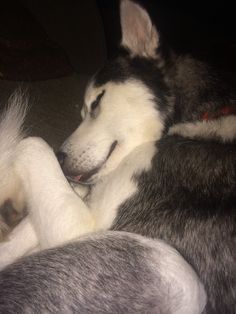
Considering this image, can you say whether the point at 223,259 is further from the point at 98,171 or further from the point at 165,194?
the point at 98,171

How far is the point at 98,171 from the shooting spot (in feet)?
7.74

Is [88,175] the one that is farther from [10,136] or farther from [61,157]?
[10,136]

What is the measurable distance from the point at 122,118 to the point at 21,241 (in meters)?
0.95

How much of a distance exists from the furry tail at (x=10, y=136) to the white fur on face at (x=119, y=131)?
0.34 meters

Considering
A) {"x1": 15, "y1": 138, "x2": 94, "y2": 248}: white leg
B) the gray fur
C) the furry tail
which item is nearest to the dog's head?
{"x1": 15, "y1": 138, "x2": 94, "y2": 248}: white leg

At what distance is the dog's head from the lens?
7.73 ft

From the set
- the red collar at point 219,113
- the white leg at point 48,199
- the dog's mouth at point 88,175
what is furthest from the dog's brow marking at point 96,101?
the red collar at point 219,113

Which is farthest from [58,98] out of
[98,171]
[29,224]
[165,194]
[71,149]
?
[165,194]

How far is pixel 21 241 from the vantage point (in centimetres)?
225

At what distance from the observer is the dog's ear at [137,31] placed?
2311 millimetres

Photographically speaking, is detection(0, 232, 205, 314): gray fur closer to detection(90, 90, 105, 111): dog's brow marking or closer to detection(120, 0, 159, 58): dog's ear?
detection(90, 90, 105, 111): dog's brow marking

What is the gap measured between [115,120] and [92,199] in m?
0.51

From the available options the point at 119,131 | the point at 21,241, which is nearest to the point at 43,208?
the point at 21,241

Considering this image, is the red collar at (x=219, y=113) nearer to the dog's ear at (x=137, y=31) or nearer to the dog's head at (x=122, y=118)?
the dog's head at (x=122, y=118)
